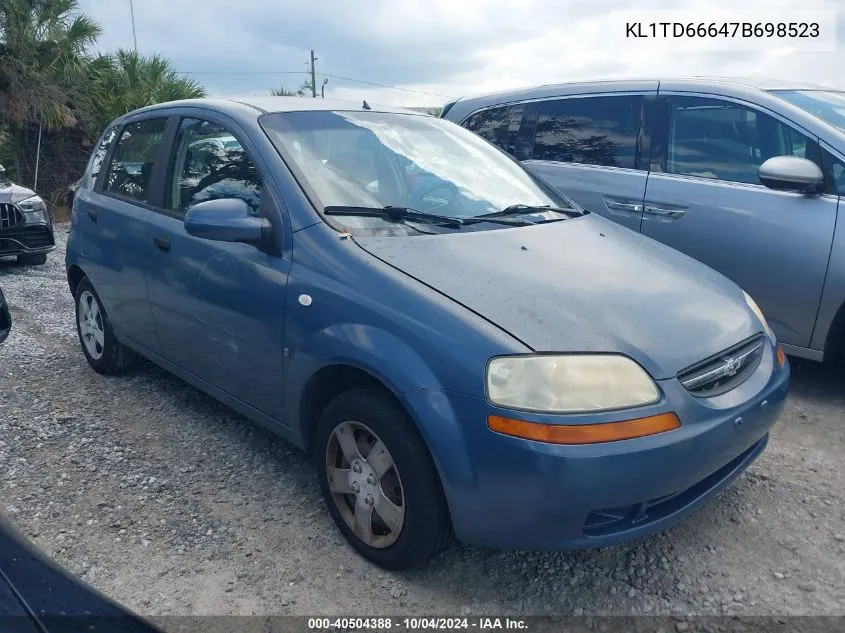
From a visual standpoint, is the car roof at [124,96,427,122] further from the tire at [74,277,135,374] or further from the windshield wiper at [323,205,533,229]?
the tire at [74,277,135,374]

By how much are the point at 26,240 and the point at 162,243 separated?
531cm

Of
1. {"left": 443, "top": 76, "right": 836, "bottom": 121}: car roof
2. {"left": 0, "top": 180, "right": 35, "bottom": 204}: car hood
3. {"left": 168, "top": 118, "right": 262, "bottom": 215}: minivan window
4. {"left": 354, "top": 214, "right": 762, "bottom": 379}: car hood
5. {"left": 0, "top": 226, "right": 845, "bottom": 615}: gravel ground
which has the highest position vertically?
{"left": 443, "top": 76, "right": 836, "bottom": 121}: car roof

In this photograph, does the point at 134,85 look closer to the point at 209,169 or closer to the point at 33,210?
the point at 33,210

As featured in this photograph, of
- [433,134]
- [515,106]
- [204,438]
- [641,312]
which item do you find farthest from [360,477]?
[515,106]

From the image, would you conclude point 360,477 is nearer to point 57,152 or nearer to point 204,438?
point 204,438

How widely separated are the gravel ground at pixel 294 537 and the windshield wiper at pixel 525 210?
4.52 ft

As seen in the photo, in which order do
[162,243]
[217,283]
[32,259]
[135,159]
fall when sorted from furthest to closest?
[32,259], [135,159], [162,243], [217,283]

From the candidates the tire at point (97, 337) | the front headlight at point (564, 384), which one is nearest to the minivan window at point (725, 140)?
the front headlight at point (564, 384)

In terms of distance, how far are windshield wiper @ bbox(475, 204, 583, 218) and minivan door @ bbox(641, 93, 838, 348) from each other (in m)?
1.20

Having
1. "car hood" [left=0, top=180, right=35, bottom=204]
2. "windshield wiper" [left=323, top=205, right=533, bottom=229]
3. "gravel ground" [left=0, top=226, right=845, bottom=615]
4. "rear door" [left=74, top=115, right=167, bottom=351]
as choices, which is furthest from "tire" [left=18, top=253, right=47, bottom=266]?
"windshield wiper" [left=323, top=205, right=533, bottom=229]

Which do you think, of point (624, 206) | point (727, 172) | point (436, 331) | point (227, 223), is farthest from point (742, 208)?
point (227, 223)

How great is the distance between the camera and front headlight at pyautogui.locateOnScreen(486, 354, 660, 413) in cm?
210

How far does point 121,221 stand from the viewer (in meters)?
3.84

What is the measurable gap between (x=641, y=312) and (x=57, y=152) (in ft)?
48.2
